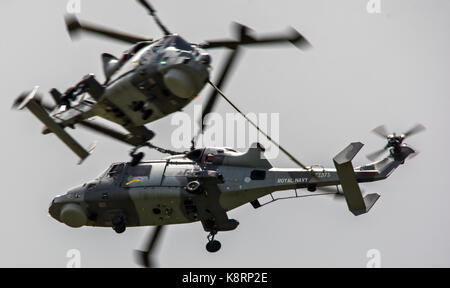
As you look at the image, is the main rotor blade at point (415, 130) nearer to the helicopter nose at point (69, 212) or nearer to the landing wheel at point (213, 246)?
the landing wheel at point (213, 246)

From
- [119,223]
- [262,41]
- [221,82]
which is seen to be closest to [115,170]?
[119,223]

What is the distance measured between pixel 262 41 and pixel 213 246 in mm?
7464

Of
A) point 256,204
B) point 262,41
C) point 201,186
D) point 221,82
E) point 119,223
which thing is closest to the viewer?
point 262,41

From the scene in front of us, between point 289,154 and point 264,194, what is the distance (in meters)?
2.44

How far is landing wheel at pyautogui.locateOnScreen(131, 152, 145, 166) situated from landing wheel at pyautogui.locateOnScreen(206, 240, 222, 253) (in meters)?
4.15

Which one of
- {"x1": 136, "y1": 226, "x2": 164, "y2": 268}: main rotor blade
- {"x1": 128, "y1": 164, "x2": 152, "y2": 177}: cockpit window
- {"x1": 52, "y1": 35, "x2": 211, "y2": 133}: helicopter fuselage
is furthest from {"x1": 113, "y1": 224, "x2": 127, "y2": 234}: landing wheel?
{"x1": 52, "y1": 35, "x2": 211, "y2": 133}: helicopter fuselage

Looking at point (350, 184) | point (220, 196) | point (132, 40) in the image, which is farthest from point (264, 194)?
point (132, 40)

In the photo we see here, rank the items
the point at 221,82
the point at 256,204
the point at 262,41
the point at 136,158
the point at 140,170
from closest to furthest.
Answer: the point at 262,41
the point at 221,82
the point at 256,204
the point at 140,170
the point at 136,158

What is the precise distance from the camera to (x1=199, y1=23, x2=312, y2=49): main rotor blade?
23859 millimetres

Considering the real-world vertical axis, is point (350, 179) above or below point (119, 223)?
above

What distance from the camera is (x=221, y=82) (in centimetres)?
2639

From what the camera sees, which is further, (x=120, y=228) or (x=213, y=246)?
(x=120, y=228)

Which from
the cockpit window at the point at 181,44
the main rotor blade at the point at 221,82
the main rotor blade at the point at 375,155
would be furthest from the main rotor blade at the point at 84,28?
the main rotor blade at the point at 375,155

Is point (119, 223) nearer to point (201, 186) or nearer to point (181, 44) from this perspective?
point (201, 186)
